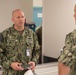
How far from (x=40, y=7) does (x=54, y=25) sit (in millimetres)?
472

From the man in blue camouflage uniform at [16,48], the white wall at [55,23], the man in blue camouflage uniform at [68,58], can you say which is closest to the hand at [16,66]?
the man in blue camouflage uniform at [16,48]

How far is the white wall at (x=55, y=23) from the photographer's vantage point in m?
4.21

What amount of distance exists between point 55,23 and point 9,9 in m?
0.96

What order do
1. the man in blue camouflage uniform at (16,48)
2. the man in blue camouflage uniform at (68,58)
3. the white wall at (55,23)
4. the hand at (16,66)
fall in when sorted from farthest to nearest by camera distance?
the white wall at (55,23) → the man in blue camouflage uniform at (16,48) → the hand at (16,66) → the man in blue camouflage uniform at (68,58)

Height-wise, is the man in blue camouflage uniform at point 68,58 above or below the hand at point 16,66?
above

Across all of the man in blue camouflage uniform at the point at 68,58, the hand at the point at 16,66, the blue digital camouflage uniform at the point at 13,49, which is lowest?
the hand at the point at 16,66

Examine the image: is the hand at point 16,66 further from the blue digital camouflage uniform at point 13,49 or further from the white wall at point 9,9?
the white wall at point 9,9

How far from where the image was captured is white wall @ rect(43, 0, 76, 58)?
13.8ft

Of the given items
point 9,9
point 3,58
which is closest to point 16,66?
point 3,58

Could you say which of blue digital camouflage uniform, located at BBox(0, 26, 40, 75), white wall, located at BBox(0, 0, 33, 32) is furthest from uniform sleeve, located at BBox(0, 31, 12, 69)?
white wall, located at BBox(0, 0, 33, 32)

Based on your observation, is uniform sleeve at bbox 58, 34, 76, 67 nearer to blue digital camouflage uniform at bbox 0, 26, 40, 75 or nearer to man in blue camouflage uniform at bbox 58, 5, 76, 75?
man in blue camouflage uniform at bbox 58, 5, 76, 75

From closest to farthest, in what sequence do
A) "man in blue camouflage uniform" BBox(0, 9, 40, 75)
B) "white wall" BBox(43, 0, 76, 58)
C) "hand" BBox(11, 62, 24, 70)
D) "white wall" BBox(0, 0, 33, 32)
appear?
"hand" BBox(11, 62, 24, 70)
"man in blue camouflage uniform" BBox(0, 9, 40, 75)
"white wall" BBox(0, 0, 33, 32)
"white wall" BBox(43, 0, 76, 58)

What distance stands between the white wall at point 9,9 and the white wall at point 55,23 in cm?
29

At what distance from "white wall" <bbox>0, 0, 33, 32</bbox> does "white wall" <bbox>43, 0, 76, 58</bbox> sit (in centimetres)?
29
